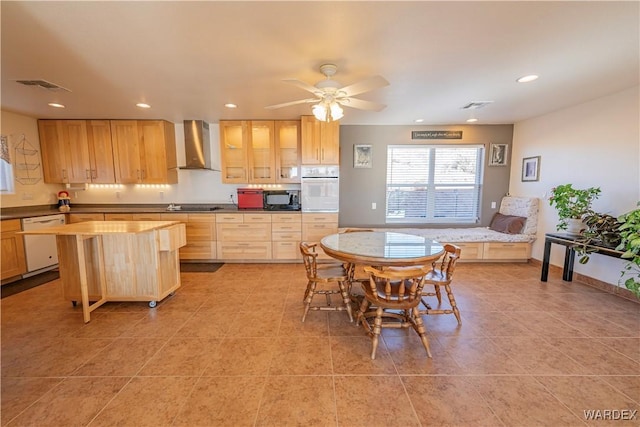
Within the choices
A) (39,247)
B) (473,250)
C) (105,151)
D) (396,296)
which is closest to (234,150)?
(105,151)

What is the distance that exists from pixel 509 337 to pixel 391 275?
1399 mm

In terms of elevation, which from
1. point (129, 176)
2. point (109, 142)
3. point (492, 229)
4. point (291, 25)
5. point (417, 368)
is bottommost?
point (417, 368)

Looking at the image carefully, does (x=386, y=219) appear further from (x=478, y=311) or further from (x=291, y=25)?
(x=291, y=25)

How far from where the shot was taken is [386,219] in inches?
202

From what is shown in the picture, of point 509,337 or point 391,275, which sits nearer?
point 391,275

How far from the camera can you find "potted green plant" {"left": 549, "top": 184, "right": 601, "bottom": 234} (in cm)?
327

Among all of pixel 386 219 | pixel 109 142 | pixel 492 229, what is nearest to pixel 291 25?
pixel 386 219

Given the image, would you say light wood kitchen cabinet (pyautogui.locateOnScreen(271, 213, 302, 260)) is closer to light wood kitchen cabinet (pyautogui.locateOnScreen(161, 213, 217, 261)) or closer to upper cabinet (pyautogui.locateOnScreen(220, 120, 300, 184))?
upper cabinet (pyautogui.locateOnScreen(220, 120, 300, 184))

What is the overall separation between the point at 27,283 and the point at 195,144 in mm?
3015

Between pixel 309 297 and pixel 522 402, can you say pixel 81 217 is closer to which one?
pixel 309 297

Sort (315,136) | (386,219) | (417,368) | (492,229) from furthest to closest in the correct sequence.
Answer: (386,219), (492,229), (315,136), (417,368)

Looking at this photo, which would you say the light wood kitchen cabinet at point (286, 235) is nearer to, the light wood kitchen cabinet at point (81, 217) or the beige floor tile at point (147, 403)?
the beige floor tile at point (147, 403)

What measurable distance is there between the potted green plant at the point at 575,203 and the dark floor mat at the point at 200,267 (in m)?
5.05

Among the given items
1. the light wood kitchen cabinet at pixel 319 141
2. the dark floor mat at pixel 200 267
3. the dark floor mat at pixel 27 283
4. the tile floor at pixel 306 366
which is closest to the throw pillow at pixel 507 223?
the tile floor at pixel 306 366
